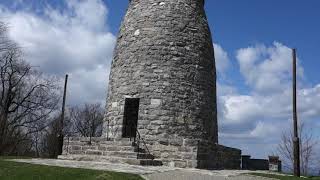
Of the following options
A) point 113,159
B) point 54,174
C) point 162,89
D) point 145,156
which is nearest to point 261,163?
point 162,89

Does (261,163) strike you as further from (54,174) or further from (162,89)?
(54,174)

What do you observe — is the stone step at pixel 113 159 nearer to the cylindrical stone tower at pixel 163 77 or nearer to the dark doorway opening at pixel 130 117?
the cylindrical stone tower at pixel 163 77

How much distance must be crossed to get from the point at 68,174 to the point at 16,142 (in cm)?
2591

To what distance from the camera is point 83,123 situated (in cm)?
5219

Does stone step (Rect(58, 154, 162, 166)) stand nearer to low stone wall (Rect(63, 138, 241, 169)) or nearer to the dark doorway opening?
low stone wall (Rect(63, 138, 241, 169))

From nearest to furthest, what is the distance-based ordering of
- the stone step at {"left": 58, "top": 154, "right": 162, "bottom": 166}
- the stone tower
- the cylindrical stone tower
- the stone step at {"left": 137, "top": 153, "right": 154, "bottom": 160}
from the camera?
the stone step at {"left": 58, "top": 154, "right": 162, "bottom": 166} < the stone step at {"left": 137, "top": 153, "right": 154, "bottom": 160} < the stone tower < the cylindrical stone tower

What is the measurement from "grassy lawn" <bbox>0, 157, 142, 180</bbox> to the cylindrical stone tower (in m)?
6.19

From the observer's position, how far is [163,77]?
19.1 m

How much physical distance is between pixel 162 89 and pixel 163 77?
0.54m

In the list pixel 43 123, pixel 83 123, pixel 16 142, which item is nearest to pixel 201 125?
pixel 16 142

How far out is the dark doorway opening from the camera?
19484 mm

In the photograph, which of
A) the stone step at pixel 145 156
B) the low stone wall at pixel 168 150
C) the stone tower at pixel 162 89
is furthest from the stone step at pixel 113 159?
the stone step at pixel 145 156

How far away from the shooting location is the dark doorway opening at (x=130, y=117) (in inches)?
767

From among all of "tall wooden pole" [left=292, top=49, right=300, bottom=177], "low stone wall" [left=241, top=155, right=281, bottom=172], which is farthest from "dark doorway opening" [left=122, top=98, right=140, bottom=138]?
"tall wooden pole" [left=292, top=49, right=300, bottom=177]
